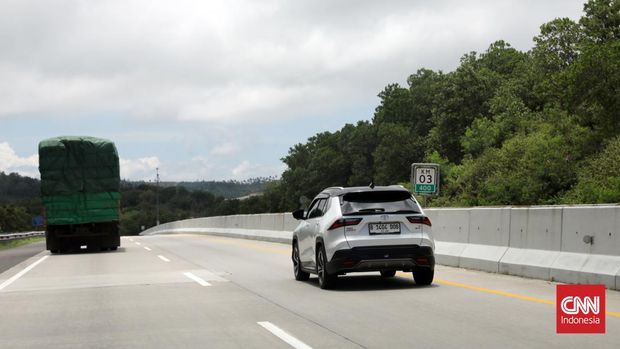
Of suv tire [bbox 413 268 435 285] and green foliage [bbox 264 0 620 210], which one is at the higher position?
green foliage [bbox 264 0 620 210]

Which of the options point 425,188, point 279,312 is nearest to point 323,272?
point 279,312

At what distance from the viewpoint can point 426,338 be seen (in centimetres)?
798

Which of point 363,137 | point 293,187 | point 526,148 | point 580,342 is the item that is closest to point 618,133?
point 526,148

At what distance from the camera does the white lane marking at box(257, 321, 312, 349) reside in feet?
25.5

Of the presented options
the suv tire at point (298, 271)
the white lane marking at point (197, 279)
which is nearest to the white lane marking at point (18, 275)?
the white lane marking at point (197, 279)

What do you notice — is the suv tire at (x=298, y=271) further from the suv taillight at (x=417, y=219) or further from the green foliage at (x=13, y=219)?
the green foliage at (x=13, y=219)

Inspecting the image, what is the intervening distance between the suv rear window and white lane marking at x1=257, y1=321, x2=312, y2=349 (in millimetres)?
3923

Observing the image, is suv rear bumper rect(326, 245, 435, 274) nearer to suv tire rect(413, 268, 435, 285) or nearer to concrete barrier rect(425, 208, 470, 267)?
suv tire rect(413, 268, 435, 285)

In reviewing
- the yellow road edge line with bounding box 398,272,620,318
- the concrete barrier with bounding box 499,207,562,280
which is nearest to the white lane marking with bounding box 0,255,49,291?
the yellow road edge line with bounding box 398,272,620,318

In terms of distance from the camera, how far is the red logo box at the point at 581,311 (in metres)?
8.27

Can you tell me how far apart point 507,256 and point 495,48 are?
81.0m

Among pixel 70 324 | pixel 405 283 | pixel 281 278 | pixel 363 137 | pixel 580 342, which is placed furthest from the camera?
pixel 363 137

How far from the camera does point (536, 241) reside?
13758mm

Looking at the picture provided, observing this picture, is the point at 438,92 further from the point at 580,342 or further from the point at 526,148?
the point at 580,342
